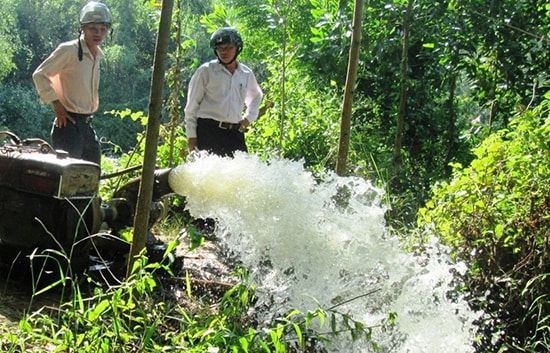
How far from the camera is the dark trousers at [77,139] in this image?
4.46 metres

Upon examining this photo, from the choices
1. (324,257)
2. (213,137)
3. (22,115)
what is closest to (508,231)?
(324,257)

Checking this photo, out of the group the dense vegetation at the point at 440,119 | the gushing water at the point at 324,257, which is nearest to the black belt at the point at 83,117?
the dense vegetation at the point at 440,119

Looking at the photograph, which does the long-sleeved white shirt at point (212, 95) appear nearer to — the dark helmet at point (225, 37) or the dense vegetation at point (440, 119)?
the dark helmet at point (225, 37)

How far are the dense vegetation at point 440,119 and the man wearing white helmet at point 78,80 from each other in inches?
50.6

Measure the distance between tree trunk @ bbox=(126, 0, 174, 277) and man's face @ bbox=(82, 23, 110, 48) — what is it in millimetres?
1763

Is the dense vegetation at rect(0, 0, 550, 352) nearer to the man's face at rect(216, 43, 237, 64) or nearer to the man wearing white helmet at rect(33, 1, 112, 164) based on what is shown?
the man's face at rect(216, 43, 237, 64)

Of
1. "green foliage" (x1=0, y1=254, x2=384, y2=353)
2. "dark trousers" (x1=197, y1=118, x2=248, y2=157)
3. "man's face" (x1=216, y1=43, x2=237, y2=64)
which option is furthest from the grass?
"man's face" (x1=216, y1=43, x2=237, y2=64)

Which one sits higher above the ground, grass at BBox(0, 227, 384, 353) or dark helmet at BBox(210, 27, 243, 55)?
dark helmet at BBox(210, 27, 243, 55)

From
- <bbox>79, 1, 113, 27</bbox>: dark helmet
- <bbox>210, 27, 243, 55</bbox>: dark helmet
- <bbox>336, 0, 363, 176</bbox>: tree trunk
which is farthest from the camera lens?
<bbox>210, 27, 243, 55</bbox>: dark helmet

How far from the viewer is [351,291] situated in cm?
305

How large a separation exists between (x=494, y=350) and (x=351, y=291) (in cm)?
75

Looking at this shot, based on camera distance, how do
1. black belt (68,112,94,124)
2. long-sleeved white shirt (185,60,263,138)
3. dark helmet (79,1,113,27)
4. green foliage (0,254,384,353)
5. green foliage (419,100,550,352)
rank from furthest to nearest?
long-sleeved white shirt (185,60,263,138)
black belt (68,112,94,124)
dark helmet (79,1,113,27)
green foliage (419,100,550,352)
green foliage (0,254,384,353)

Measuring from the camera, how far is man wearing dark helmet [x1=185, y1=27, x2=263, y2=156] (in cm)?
490

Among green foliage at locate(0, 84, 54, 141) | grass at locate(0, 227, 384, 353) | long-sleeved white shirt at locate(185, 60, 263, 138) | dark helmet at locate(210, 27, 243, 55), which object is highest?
A: dark helmet at locate(210, 27, 243, 55)
